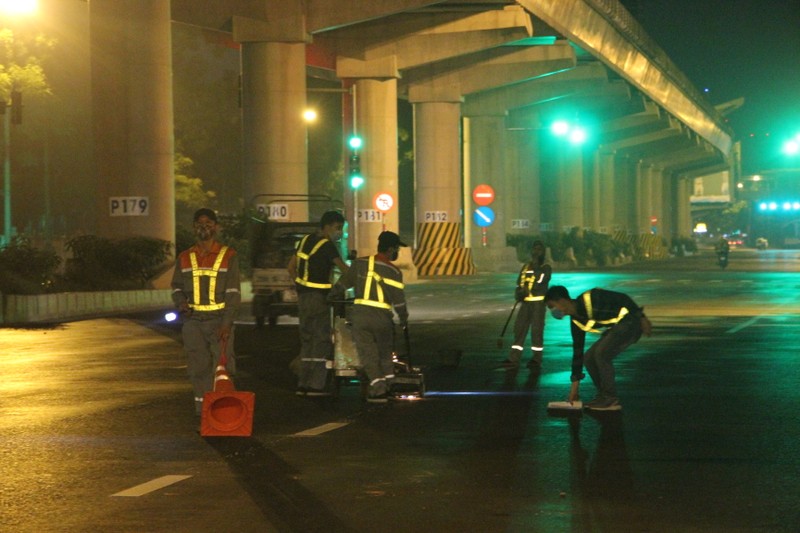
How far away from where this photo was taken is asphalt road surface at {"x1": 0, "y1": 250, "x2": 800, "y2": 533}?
8852 millimetres

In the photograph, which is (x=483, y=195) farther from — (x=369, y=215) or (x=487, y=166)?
(x=369, y=215)

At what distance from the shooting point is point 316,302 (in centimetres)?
1495

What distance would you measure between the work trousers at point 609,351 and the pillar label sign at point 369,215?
132 ft

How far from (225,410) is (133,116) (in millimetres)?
24617

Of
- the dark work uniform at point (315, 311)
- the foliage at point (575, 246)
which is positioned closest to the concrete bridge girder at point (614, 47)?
the foliage at point (575, 246)

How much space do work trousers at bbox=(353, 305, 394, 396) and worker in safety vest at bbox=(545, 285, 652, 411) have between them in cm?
173

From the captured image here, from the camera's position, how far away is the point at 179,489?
9.74 meters

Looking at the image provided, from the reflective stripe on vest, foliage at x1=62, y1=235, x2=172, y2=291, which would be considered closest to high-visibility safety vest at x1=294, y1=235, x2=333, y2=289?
the reflective stripe on vest

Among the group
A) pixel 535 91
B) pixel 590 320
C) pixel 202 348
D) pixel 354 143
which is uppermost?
pixel 535 91

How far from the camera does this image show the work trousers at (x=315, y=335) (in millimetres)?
14906

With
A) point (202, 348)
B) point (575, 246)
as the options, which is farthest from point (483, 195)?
point (202, 348)

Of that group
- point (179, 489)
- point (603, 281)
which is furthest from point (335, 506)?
point (603, 281)

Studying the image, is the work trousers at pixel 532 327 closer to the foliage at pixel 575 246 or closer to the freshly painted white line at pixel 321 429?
the freshly painted white line at pixel 321 429

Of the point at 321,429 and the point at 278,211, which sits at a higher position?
the point at 278,211
